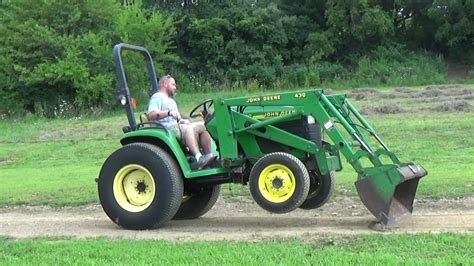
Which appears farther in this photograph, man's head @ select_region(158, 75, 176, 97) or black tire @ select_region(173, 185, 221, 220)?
black tire @ select_region(173, 185, 221, 220)

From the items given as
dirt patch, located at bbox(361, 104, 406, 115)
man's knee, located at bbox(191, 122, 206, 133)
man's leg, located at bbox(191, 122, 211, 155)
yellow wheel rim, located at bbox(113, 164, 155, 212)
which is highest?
man's knee, located at bbox(191, 122, 206, 133)

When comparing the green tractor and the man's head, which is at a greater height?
the man's head

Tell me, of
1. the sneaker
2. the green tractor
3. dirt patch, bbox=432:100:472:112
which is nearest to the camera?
the green tractor

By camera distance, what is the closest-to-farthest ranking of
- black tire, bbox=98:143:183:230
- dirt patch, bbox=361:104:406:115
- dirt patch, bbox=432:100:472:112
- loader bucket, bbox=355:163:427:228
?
loader bucket, bbox=355:163:427:228 → black tire, bbox=98:143:183:230 → dirt patch, bbox=432:100:472:112 → dirt patch, bbox=361:104:406:115

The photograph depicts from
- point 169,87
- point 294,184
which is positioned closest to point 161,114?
point 169,87

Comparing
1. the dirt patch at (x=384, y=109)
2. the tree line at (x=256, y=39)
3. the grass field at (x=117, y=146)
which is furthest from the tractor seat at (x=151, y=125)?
the tree line at (x=256, y=39)

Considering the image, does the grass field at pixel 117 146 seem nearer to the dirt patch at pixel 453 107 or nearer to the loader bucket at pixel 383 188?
the dirt patch at pixel 453 107

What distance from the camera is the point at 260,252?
20.0 ft

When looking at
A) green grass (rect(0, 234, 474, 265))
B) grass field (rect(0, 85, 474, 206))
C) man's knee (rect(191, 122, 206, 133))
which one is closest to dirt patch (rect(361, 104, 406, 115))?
grass field (rect(0, 85, 474, 206))

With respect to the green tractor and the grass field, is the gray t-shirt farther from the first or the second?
the grass field

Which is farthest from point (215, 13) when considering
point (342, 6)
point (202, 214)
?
point (202, 214)

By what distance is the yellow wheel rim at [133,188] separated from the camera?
27.4 ft

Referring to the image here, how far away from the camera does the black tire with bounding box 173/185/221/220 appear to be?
9.36m

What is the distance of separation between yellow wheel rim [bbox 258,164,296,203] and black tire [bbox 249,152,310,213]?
2 cm
